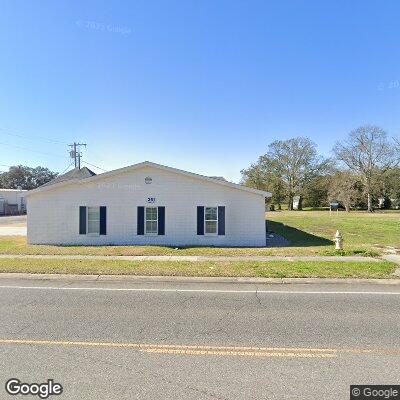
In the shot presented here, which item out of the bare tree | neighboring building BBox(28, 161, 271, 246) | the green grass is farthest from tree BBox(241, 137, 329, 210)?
neighboring building BBox(28, 161, 271, 246)

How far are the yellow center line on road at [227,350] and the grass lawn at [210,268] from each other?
486 cm

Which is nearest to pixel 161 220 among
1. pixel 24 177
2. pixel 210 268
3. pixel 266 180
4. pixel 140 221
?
pixel 140 221

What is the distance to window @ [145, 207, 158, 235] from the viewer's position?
18.1 m

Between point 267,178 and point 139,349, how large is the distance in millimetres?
63935

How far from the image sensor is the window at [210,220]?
17922 mm

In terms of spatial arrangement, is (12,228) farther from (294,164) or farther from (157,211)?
(294,164)

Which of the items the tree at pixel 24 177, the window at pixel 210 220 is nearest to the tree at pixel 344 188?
the window at pixel 210 220

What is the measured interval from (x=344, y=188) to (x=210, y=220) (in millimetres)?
52080

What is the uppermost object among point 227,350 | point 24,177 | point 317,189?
point 24,177

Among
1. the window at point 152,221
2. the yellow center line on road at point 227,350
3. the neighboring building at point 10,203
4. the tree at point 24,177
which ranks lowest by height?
the yellow center line on road at point 227,350

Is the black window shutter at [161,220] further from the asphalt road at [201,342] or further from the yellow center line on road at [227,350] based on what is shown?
the yellow center line on road at [227,350]

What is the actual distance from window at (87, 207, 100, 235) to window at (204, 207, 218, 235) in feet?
19.5

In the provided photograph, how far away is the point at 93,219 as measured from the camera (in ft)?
59.9

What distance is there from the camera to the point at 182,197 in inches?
705
